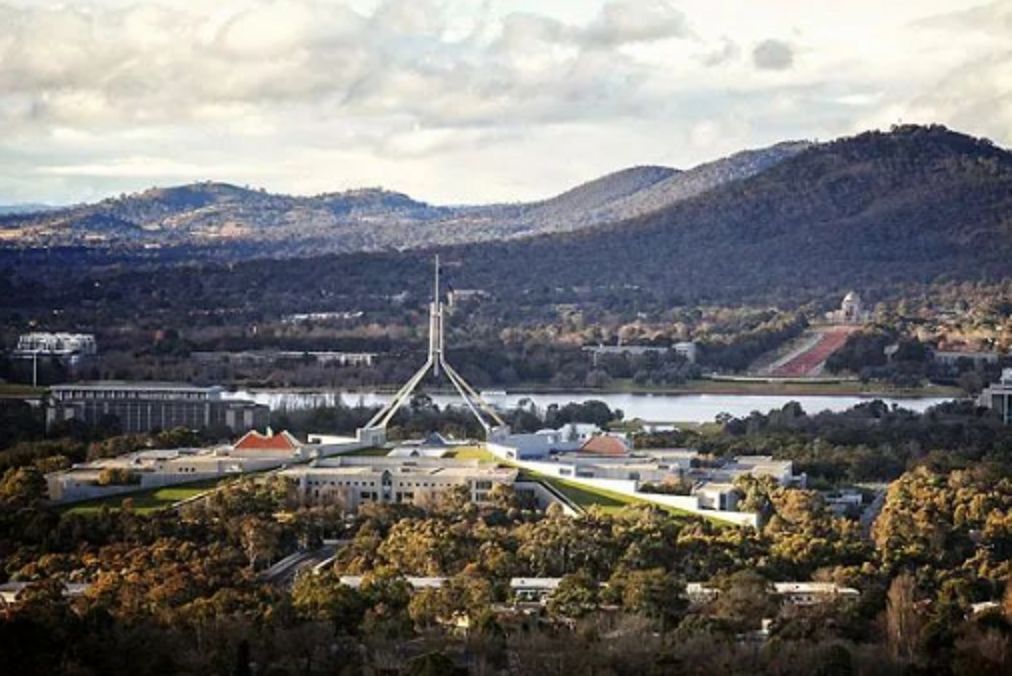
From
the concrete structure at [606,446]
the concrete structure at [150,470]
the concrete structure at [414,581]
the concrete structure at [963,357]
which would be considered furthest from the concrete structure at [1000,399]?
the concrete structure at [414,581]

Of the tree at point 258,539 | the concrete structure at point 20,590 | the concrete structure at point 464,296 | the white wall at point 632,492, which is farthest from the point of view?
the concrete structure at point 464,296

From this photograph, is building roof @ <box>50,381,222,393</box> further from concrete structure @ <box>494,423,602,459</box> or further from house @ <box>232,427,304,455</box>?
house @ <box>232,427,304,455</box>

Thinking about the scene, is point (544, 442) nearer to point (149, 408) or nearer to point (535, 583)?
point (149, 408)

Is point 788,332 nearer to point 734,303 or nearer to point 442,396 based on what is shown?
point 734,303

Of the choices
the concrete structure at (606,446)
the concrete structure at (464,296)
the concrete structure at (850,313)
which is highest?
the concrete structure at (464,296)

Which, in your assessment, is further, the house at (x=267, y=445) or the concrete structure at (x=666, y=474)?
the house at (x=267, y=445)

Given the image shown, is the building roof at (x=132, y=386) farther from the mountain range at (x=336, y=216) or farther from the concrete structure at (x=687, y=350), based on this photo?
the mountain range at (x=336, y=216)

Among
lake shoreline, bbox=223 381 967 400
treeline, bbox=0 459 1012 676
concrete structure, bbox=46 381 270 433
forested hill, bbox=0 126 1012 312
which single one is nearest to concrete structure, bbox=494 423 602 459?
→ concrete structure, bbox=46 381 270 433
